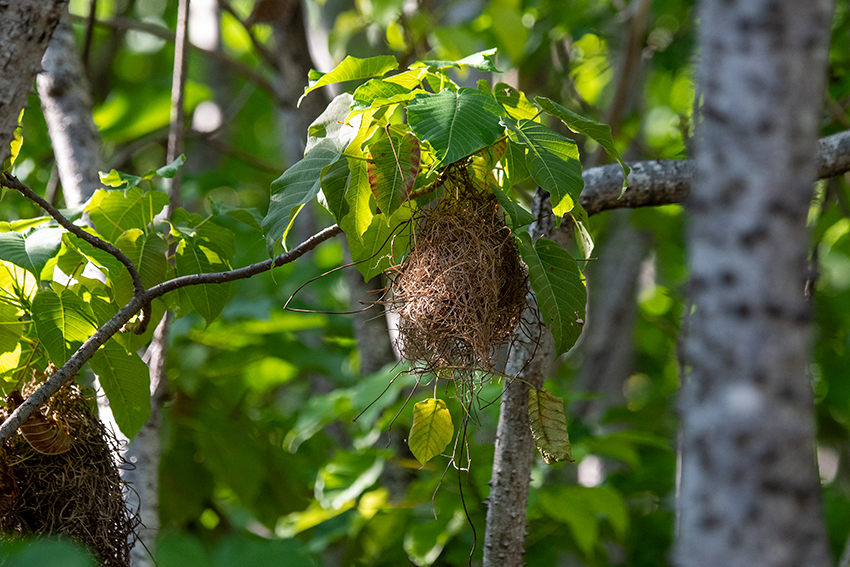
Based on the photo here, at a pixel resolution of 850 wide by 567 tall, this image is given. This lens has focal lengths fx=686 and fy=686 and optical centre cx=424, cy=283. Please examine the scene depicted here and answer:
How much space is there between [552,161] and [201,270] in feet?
2.11

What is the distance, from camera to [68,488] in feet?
3.70

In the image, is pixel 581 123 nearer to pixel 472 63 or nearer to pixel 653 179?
pixel 472 63

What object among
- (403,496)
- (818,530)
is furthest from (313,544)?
(818,530)

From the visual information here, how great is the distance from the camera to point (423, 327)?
1.09 metres

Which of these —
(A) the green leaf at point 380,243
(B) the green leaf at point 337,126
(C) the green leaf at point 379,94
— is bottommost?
(A) the green leaf at point 380,243

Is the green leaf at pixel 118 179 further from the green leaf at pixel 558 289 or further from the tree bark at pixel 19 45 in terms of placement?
the green leaf at pixel 558 289

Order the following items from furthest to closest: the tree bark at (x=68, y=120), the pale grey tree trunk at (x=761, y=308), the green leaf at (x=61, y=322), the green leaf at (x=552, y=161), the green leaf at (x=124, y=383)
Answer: the tree bark at (x=68, y=120) < the green leaf at (x=124, y=383) < the green leaf at (x=61, y=322) < the green leaf at (x=552, y=161) < the pale grey tree trunk at (x=761, y=308)

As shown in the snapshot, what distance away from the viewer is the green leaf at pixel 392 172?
99 cm

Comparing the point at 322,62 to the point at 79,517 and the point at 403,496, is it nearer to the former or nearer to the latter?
the point at 403,496

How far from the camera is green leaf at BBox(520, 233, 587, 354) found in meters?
0.99

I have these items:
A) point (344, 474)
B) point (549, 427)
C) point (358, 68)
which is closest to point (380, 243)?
point (358, 68)

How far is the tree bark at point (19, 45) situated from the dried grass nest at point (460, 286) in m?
0.58

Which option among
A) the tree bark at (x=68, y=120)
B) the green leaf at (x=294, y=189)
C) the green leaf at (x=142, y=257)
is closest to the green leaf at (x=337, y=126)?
the green leaf at (x=294, y=189)

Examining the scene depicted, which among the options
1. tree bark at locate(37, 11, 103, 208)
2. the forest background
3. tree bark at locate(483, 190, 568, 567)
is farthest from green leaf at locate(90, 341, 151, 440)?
tree bark at locate(37, 11, 103, 208)
